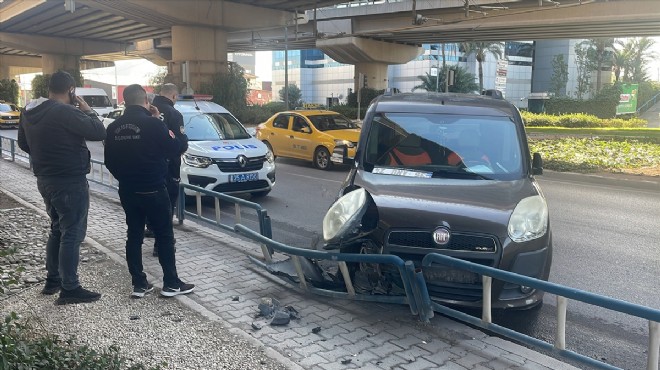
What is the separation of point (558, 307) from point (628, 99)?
142ft

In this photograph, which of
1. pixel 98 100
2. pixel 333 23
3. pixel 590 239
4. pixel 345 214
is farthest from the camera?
pixel 333 23

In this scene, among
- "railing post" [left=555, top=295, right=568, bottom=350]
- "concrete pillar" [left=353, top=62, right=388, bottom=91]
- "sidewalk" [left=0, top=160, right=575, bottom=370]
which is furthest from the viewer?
"concrete pillar" [left=353, top=62, right=388, bottom=91]

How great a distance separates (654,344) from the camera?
3.08 metres

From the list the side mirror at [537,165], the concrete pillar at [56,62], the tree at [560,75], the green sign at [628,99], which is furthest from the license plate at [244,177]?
the tree at [560,75]

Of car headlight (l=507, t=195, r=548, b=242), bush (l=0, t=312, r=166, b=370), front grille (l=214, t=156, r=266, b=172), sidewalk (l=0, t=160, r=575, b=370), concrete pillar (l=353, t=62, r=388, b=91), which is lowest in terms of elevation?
sidewalk (l=0, t=160, r=575, b=370)

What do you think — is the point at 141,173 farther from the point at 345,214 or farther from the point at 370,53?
the point at 370,53

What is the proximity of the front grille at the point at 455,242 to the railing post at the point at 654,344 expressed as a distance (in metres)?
1.29

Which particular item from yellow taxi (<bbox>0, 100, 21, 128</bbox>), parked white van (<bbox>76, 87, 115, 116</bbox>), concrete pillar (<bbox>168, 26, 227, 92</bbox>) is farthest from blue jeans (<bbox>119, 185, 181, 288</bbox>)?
yellow taxi (<bbox>0, 100, 21, 128</bbox>)

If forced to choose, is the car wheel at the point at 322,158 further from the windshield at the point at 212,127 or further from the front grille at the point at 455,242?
the front grille at the point at 455,242

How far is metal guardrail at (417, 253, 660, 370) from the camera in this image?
307cm

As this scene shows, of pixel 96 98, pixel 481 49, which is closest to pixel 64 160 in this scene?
pixel 96 98

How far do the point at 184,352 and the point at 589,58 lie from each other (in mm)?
70421

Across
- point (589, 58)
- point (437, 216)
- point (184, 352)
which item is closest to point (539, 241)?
point (437, 216)

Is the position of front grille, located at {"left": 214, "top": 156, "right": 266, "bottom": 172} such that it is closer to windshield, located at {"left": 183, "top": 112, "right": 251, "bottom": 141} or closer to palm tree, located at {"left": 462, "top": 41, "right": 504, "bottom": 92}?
windshield, located at {"left": 183, "top": 112, "right": 251, "bottom": 141}
